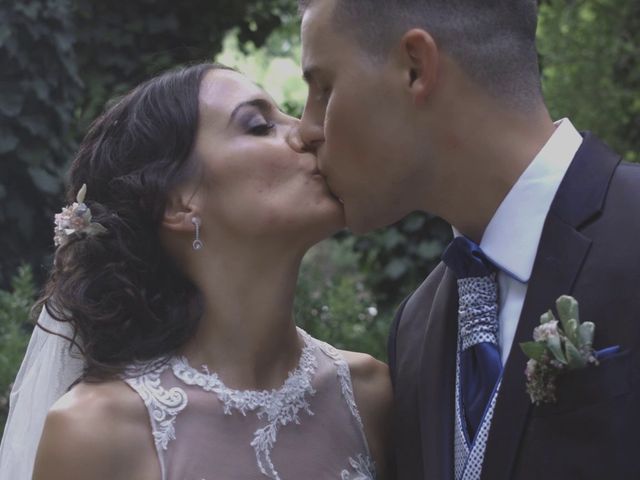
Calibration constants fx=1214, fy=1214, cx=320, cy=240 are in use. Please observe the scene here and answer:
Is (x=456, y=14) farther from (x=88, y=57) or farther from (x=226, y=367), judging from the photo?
(x=88, y=57)

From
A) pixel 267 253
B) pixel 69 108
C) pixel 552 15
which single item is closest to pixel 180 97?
pixel 267 253

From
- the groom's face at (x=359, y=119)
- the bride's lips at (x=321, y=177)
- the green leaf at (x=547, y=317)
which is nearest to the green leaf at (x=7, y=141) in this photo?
the bride's lips at (x=321, y=177)

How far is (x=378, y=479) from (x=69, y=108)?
3395 mm

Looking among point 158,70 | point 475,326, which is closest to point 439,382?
point 475,326

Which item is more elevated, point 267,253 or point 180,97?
point 180,97

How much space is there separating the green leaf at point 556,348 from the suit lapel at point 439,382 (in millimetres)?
542

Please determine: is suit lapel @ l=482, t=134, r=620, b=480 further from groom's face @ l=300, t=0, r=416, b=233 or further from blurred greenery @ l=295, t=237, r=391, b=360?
blurred greenery @ l=295, t=237, r=391, b=360

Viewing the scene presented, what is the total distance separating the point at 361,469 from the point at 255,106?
117cm

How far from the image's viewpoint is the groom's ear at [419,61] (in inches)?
125

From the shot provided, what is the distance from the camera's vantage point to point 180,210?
377 centimetres

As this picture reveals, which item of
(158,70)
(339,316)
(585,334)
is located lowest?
(339,316)

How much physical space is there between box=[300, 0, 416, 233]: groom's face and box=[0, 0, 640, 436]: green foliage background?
2283 mm

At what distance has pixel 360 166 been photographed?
3361mm

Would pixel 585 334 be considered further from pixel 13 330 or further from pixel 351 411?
pixel 13 330
